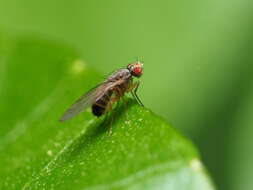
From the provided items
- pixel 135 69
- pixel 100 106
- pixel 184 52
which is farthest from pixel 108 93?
pixel 184 52

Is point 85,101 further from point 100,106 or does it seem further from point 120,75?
point 120,75

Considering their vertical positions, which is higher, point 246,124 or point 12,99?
point 12,99

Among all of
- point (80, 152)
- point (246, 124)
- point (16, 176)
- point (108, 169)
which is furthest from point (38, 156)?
point (246, 124)

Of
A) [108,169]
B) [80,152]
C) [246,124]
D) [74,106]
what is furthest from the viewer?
[246,124]

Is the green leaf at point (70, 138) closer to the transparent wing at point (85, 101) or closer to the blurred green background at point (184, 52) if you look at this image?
the transparent wing at point (85, 101)

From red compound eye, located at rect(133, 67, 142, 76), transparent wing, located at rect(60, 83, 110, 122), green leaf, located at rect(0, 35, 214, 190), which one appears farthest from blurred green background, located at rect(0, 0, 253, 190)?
transparent wing, located at rect(60, 83, 110, 122)

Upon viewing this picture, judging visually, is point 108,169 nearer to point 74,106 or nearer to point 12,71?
point 74,106
